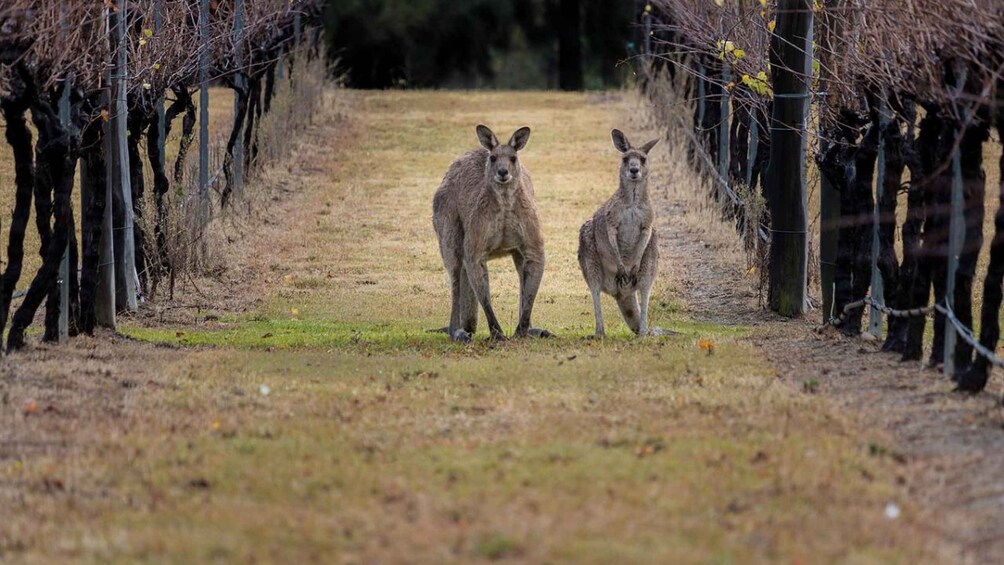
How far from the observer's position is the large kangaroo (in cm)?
1371

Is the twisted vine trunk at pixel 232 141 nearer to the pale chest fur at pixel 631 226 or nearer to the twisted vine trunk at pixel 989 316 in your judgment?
the pale chest fur at pixel 631 226

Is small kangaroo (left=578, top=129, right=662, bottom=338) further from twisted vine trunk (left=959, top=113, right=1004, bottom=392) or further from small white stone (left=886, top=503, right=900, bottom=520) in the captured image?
small white stone (left=886, top=503, right=900, bottom=520)

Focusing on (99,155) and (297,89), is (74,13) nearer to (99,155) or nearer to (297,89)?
(99,155)

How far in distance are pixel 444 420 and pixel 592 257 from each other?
527 centimetres

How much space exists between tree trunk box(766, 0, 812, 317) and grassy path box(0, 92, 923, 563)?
1.05 meters

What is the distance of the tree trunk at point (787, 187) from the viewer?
15492 millimetres

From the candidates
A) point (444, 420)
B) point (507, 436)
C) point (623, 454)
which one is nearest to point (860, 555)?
point (623, 454)

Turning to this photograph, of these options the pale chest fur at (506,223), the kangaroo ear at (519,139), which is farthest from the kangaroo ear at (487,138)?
the pale chest fur at (506,223)

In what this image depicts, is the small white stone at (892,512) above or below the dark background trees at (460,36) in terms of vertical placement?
below

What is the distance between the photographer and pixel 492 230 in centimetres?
1378

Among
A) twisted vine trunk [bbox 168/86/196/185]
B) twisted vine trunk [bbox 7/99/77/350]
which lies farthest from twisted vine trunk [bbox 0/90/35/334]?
twisted vine trunk [bbox 168/86/196/185]

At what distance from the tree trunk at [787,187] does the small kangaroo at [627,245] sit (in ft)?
6.74

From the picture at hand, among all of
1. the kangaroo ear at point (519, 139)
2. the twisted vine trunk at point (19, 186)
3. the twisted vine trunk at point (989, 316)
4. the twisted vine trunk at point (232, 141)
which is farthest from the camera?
the twisted vine trunk at point (232, 141)

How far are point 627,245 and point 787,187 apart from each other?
8.34 ft
